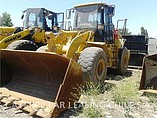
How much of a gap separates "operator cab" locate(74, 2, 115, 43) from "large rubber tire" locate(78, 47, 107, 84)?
5.43 ft

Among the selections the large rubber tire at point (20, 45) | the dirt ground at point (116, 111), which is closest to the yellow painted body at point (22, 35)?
the large rubber tire at point (20, 45)

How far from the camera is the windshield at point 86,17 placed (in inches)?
283

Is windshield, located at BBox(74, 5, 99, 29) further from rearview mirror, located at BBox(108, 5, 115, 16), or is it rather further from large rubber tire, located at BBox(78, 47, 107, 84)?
large rubber tire, located at BBox(78, 47, 107, 84)

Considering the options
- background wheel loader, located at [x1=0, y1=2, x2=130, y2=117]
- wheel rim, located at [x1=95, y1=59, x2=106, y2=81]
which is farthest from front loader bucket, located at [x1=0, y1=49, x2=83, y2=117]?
wheel rim, located at [x1=95, y1=59, x2=106, y2=81]

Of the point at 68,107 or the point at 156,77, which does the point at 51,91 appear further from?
the point at 156,77

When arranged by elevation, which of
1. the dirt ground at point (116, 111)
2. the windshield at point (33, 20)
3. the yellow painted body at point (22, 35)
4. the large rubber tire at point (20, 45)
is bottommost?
the dirt ground at point (116, 111)

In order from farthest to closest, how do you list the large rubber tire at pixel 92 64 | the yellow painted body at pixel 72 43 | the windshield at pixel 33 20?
the windshield at pixel 33 20 < the yellow painted body at pixel 72 43 < the large rubber tire at pixel 92 64

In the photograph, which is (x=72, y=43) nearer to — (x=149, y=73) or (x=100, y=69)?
(x=100, y=69)

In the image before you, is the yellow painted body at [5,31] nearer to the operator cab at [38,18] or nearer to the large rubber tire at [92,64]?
the operator cab at [38,18]

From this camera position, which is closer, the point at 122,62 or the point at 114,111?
the point at 114,111

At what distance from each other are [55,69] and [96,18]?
325 centimetres

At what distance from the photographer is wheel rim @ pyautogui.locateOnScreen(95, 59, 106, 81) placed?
5.49m

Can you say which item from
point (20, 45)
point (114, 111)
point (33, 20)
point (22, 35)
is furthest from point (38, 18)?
point (114, 111)

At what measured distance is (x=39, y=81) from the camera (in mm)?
4805
